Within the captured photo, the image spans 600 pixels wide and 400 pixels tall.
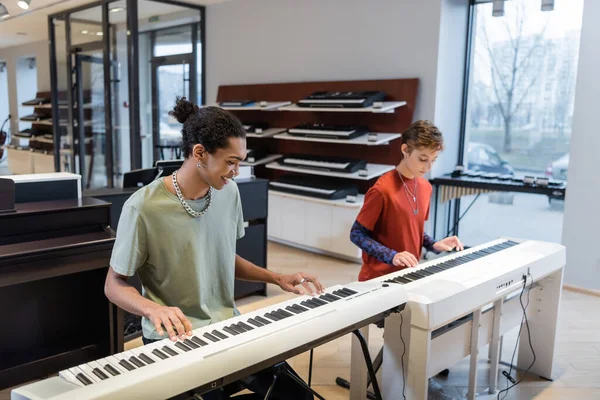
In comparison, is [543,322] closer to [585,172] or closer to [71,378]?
[585,172]

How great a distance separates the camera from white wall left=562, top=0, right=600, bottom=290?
13.5ft

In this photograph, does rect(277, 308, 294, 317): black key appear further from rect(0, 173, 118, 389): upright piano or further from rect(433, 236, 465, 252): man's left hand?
rect(0, 173, 118, 389): upright piano

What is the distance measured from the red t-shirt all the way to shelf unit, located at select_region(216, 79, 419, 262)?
241cm

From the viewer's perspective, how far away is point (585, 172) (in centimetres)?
422

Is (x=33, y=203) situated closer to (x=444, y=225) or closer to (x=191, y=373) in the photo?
(x=191, y=373)

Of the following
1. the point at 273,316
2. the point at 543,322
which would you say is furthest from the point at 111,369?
the point at 543,322

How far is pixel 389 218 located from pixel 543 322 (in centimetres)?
116

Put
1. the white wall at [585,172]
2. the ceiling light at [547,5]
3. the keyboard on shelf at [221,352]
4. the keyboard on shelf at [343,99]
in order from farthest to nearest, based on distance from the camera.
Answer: the keyboard on shelf at [343,99]
the ceiling light at [547,5]
the white wall at [585,172]
the keyboard on shelf at [221,352]

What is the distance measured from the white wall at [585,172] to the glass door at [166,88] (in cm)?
475

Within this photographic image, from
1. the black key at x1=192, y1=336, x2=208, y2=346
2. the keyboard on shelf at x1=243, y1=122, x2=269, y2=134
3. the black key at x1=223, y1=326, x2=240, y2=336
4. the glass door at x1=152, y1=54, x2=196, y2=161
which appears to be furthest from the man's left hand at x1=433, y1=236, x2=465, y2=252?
the glass door at x1=152, y1=54, x2=196, y2=161

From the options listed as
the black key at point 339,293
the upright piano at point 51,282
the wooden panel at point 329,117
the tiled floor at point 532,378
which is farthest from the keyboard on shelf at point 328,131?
the black key at point 339,293

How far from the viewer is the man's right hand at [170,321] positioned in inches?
52.6

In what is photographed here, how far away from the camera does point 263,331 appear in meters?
1.43

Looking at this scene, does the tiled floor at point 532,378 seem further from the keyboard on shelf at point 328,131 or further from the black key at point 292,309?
the keyboard on shelf at point 328,131
